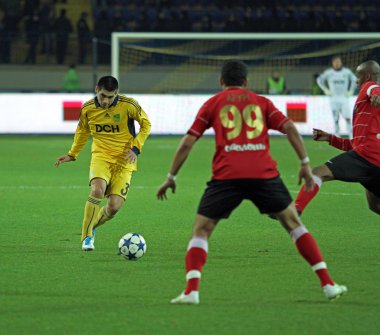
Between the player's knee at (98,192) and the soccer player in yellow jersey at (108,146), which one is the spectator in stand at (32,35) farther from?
the player's knee at (98,192)

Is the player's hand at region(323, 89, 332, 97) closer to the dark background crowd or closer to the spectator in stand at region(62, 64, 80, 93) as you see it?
the dark background crowd

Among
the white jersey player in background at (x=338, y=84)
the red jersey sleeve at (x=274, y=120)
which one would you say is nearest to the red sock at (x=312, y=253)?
the red jersey sleeve at (x=274, y=120)

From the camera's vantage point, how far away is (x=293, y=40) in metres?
28.1

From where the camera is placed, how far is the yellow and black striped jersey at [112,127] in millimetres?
9711

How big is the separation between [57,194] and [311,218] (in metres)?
4.43

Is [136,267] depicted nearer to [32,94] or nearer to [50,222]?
[50,222]

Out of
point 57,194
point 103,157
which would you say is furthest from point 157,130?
point 103,157

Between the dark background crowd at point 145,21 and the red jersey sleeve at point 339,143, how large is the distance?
21.4 metres

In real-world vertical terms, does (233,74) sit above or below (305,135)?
above

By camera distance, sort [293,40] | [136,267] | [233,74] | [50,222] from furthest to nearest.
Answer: [293,40]
[50,222]
[136,267]
[233,74]

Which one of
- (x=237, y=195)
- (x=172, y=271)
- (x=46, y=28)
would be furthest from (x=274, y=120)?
(x=46, y=28)

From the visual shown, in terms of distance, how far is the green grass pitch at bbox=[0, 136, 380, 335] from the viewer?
6.36 m

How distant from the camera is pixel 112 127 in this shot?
9773 millimetres

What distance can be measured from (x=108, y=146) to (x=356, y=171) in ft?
8.22
